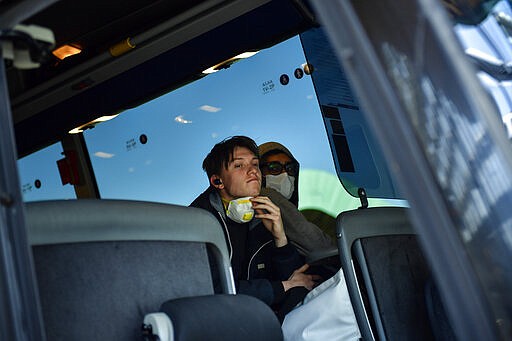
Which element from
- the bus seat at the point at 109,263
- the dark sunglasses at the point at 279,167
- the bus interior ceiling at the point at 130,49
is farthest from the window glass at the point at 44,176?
the bus seat at the point at 109,263

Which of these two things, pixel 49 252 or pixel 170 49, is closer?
pixel 49 252

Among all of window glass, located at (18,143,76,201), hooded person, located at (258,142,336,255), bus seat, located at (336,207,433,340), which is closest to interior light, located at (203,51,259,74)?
hooded person, located at (258,142,336,255)

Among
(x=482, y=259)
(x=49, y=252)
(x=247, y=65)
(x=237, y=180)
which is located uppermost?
(x=247, y=65)

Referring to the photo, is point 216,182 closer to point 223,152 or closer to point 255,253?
point 223,152

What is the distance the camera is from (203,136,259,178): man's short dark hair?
5.84m

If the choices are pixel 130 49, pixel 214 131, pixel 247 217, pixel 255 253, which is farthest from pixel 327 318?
pixel 130 49

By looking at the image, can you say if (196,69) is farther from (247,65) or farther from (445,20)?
(445,20)

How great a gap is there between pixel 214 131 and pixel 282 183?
25.1 inches

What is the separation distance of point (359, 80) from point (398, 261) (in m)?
2.37

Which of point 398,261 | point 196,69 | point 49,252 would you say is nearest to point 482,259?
point 49,252

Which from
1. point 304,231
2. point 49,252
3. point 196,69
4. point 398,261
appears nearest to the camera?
point 49,252

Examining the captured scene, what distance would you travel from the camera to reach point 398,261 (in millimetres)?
3650

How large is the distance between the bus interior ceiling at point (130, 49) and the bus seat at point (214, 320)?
306 centimetres

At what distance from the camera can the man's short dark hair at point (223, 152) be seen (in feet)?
19.1
